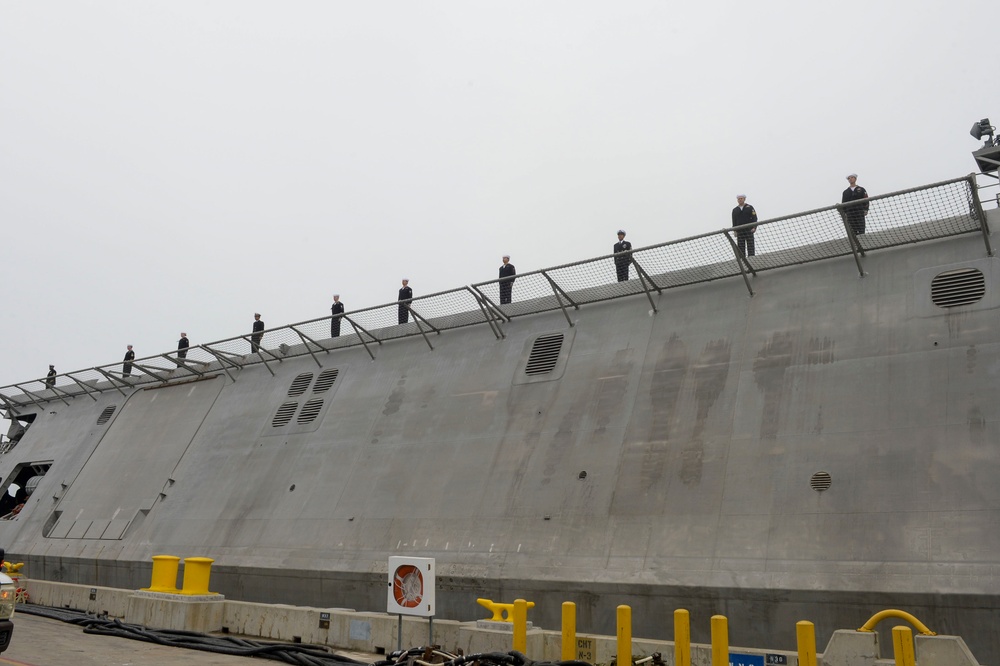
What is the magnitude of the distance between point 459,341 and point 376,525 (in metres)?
5.31

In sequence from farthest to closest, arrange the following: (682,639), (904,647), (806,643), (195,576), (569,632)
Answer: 1. (195,576)
2. (569,632)
3. (682,639)
4. (806,643)
5. (904,647)

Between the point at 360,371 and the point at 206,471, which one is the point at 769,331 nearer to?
the point at 360,371

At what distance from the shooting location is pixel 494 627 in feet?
38.5

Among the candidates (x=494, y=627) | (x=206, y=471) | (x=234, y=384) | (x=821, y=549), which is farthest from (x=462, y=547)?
(x=234, y=384)

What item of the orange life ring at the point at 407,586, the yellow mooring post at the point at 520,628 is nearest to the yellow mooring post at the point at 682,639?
the yellow mooring post at the point at 520,628

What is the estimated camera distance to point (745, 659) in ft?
31.1

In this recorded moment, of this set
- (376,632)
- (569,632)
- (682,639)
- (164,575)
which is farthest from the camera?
(164,575)

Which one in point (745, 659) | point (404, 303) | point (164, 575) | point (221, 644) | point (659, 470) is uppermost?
point (404, 303)

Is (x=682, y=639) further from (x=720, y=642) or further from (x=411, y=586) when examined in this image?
(x=411, y=586)

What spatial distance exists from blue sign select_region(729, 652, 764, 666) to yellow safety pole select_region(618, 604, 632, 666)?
3.99ft

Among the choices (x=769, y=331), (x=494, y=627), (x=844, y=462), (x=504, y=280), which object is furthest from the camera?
(x=504, y=280)

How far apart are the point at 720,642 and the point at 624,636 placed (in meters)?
1.15

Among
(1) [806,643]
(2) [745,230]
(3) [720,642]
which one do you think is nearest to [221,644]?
(3) [720,642]

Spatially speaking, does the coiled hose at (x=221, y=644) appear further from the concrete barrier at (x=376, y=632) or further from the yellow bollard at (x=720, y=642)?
the yellow bollard at (x=720, y=642)
